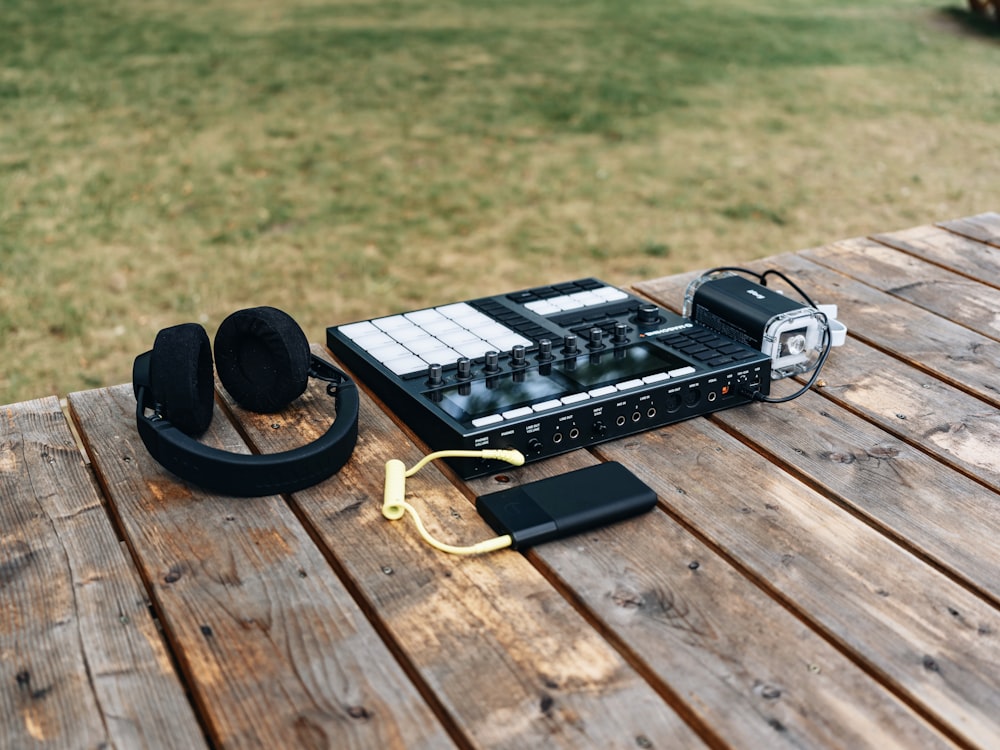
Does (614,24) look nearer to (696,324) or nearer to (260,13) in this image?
(260,13)

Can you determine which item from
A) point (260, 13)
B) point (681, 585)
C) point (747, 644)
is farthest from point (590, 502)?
point (260, 13)

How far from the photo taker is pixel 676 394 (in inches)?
58.4

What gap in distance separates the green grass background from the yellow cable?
2.26 metres

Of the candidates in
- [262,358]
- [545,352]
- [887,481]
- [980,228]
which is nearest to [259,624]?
[262,358]

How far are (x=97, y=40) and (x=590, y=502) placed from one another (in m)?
7.67

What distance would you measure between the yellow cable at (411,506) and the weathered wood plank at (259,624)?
114mm

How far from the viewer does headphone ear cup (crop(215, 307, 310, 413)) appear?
1397 mm

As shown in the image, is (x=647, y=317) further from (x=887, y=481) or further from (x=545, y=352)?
(x=887, y=481)

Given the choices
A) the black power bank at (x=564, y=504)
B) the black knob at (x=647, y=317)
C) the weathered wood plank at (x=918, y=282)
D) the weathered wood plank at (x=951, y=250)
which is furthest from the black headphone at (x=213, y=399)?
the weathered wood plank at (x=951, y=250)

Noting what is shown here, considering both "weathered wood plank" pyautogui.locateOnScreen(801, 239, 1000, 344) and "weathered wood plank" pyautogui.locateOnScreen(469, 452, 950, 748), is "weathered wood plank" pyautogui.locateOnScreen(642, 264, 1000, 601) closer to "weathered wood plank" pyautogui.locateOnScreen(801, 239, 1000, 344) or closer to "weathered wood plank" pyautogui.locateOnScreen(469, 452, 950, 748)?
"weathered wood plank" pyautogui.locateOnScreen(801, 239, 1000, 344)

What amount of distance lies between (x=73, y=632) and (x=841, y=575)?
0.84m

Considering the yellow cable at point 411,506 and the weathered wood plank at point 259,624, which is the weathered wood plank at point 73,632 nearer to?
the weathered wood plank at point 259,624

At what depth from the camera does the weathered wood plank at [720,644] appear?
950 mm

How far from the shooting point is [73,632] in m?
1.07
